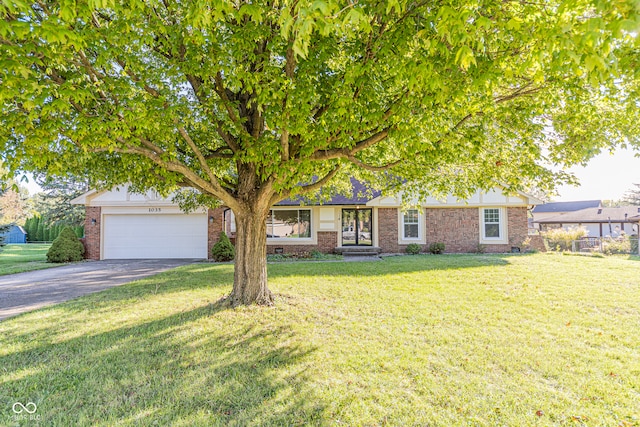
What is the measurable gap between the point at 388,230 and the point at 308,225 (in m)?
4.12

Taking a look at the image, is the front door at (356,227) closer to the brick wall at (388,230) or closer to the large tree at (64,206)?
the brick wall at (388,230)

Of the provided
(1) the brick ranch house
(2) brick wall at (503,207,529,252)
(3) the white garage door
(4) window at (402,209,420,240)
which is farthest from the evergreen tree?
(2) brick wall at (503,207,529,252)

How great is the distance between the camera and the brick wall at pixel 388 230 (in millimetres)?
16828

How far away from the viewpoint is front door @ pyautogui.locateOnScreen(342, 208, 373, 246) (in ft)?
57.4

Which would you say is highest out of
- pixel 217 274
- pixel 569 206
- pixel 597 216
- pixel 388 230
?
pixel 569 206

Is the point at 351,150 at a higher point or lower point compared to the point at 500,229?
higher

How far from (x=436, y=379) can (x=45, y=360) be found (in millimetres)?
4998

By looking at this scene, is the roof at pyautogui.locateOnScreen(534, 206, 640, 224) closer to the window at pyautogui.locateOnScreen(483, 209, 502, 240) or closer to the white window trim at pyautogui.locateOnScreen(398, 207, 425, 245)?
the window at pyautogui.locateOnScreen(483, 209, 502, 240)

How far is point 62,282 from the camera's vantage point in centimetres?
996

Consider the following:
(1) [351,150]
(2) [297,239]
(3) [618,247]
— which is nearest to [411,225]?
(2) [297,239]

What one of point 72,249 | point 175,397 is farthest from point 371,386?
point 72,249

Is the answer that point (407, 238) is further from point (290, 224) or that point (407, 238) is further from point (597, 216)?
point (597, 216)

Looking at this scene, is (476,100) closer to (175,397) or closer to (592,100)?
(592,100)

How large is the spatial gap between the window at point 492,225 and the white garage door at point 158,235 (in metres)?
14.0
